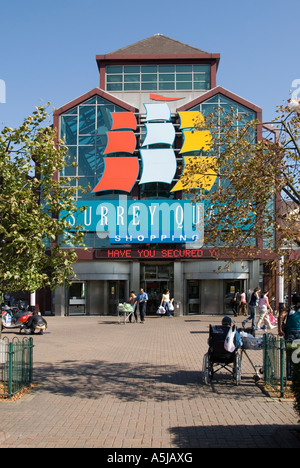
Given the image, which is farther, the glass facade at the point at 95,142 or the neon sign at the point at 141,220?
the glass facade at the point at 95,142

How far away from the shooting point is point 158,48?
38844 millimetres

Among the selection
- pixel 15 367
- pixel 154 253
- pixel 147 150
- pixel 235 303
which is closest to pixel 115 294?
pixel 154 253

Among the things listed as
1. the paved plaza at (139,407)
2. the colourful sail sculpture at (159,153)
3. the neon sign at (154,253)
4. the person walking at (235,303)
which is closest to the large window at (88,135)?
the colourful sail sculpture at (159,153)

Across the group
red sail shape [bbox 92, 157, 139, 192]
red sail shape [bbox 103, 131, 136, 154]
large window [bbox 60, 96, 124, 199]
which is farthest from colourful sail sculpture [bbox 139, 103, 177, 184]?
large window [bbox 60, 96, 124, 199]

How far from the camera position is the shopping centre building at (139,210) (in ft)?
102

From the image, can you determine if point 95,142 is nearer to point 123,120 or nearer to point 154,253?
point 123,120

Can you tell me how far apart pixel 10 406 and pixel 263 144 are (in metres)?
6.36

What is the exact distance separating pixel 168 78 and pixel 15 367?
30.3 m

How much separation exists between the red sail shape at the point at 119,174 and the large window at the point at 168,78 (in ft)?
25.0

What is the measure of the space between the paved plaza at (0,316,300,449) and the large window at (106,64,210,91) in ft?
83.5

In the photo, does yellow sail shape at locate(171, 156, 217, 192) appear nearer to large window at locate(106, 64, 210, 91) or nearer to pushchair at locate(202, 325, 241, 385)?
pushchair at locate(202, 325, 241, 385)

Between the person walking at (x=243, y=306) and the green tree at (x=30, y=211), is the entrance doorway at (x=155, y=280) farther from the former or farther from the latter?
the green tree at (x=30, y=211)

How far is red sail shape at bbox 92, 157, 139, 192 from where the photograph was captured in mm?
31469
